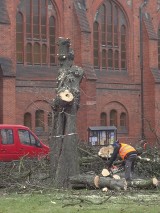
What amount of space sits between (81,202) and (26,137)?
9.88 meters

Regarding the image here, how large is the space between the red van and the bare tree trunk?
18.3ft

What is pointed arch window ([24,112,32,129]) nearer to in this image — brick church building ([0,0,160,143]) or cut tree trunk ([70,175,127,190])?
brick church building ([0,0,160,143])

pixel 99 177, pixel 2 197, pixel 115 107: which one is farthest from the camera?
pixel 115 107

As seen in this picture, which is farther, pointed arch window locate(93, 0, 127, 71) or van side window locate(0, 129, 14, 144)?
pointed arch window locate(93, 0, 127, 71)

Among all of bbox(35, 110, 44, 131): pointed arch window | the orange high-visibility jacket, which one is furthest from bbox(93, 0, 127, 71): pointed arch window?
the orange high-visibility jacket

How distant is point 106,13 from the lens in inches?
1325

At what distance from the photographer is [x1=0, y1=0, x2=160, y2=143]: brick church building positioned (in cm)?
2891

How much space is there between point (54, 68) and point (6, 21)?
437 cm

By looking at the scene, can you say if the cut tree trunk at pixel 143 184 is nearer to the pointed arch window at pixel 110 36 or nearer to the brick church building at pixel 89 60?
the brick church building at pixel 89 60

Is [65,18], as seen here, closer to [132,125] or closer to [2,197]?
[132,125]

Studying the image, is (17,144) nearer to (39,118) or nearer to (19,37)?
(39,118)

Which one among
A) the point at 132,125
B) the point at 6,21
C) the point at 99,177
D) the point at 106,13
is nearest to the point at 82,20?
the point at 106,13

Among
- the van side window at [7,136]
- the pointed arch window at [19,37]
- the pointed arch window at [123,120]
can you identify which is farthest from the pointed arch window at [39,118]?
the van side window at [7,136]

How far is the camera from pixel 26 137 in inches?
803
